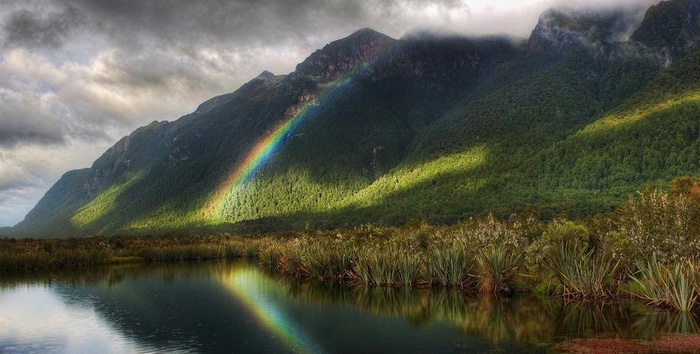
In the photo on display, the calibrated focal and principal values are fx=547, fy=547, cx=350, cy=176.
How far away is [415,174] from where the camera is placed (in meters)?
165

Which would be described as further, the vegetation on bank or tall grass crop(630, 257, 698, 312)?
the vegetation on bank

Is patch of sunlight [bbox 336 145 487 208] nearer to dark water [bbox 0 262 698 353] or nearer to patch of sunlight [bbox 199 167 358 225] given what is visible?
patch of sunlight [bbox 199 167 358 225]

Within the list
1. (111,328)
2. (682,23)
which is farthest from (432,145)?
(111,328)

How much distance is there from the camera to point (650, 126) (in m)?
113

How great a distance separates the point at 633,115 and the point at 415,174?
61.8 meters

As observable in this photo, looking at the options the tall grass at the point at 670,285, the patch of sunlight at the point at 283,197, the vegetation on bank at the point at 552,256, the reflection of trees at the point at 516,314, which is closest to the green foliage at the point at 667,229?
the vegetation on bank at the point at 552,256

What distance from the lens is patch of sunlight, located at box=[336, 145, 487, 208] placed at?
15012cm

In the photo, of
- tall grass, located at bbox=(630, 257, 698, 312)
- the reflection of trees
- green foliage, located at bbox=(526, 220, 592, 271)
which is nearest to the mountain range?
green foliage, located at bbox=(526, 220, 592, 271)

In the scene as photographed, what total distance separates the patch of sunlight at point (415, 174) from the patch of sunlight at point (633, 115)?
91.9 feet

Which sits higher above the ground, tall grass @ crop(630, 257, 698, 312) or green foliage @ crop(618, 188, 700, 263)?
green foliage @ crop(618, 188, 700, 263)

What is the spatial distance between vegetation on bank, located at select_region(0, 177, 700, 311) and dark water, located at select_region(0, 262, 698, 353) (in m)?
1.39

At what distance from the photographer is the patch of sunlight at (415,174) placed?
150 m

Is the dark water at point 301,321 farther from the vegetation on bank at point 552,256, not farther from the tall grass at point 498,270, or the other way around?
the tall grass at point 498,270

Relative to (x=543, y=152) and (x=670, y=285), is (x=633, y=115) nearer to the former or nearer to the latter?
(x=543, y=152)
